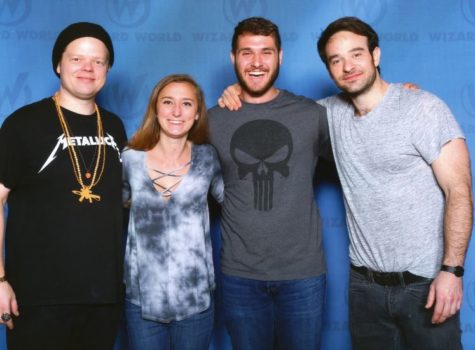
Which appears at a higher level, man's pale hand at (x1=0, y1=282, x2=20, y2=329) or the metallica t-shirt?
the metallica t-shirt

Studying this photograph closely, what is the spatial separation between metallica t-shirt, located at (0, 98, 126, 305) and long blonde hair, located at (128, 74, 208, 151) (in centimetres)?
23

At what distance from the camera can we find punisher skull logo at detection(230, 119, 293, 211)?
5.90 feet

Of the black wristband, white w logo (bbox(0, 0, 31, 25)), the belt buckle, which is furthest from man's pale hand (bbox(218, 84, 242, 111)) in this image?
white w logo (bbox(0, 0, 31, 25))

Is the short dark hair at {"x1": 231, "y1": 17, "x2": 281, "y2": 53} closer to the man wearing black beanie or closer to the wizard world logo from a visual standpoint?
the man wearing black beanie

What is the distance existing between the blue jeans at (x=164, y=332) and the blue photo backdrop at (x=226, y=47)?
71 cm

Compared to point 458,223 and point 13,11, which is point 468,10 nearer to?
point 458,223

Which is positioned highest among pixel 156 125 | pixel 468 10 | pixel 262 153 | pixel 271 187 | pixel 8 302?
pixel 468 10

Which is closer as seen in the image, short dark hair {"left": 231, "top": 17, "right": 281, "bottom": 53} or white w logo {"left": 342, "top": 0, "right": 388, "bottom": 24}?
short dark hair {"left": 231, "top": 17, "right": 281, "bottom": 53}

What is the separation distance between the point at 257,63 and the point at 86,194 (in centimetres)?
80

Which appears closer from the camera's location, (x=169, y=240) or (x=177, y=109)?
(x=169, y=240)

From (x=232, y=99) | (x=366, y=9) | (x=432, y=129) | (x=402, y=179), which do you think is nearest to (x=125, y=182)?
(x=232, y=99)

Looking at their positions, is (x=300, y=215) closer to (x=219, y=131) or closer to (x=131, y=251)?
(x=219, y=131)

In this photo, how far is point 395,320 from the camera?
170 cm

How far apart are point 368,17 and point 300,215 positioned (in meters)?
1.13
